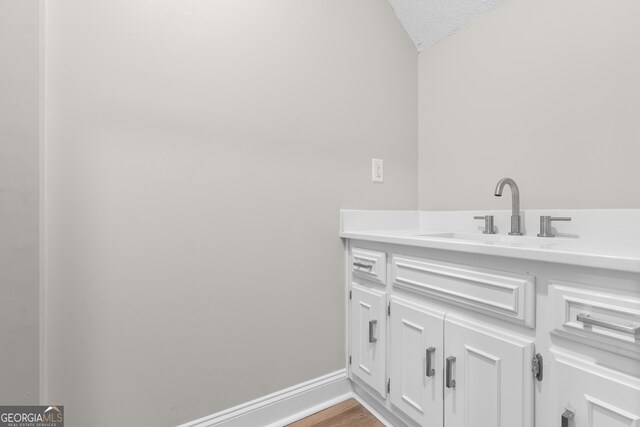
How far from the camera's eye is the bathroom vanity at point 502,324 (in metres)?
0.67

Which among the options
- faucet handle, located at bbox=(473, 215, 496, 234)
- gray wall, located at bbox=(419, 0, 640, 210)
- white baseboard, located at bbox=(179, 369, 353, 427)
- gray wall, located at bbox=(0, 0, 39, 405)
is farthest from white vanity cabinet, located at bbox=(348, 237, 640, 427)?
gray wall, located at bbox=(0, 0, 39, 405)

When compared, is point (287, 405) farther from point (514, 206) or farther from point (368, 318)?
point (514, 206)

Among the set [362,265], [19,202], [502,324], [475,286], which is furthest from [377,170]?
[19,202]

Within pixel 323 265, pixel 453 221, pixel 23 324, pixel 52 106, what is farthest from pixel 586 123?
pixel 23 324

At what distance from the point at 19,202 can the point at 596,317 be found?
150 cm

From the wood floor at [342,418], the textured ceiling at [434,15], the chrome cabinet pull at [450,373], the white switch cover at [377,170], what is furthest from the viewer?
the white switch cover at [377,170]

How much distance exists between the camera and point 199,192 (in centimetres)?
118

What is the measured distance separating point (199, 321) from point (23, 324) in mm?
501

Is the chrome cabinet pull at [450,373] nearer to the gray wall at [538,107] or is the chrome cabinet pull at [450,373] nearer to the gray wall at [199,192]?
the gray wall at [199,192]

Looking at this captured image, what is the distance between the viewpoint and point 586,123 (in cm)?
114

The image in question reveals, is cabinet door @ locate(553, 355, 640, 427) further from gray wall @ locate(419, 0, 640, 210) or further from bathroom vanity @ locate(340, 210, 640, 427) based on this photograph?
gray wall @ locate(419, 0, 640, 210)

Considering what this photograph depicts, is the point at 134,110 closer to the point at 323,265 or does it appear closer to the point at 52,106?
the point at 52,106

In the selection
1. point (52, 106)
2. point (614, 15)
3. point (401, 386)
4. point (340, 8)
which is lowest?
point (401, 386)

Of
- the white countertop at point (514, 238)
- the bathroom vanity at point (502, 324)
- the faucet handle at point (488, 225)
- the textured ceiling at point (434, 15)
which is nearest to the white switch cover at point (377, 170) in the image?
the white countertop at point (514, 238)
